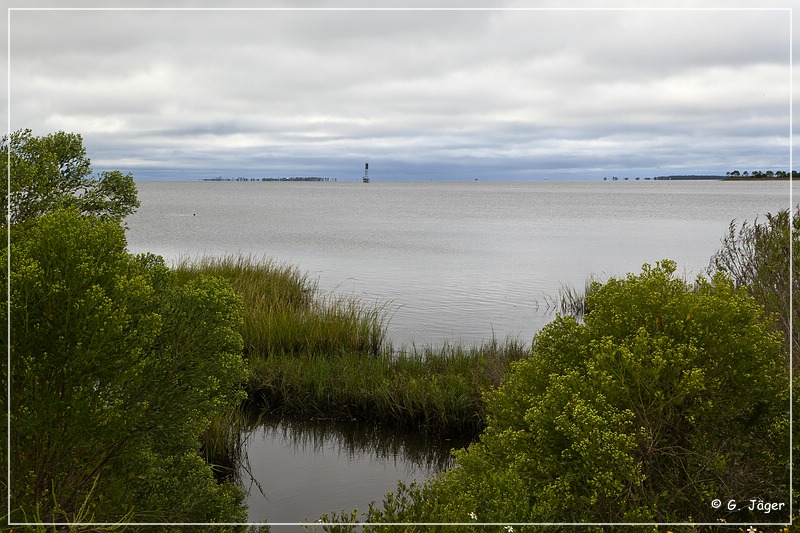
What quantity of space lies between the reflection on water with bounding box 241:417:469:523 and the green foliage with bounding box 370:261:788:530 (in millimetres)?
4338

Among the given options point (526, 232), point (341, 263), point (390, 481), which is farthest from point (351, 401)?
point (526, 232)

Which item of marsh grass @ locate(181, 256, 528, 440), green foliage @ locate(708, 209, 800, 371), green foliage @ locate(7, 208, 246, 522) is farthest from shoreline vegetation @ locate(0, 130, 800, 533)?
marsh grass @ locate(181, 256, 528, 440)

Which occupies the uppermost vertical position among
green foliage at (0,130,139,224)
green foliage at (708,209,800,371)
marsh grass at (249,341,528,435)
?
green foliage at (0,130,139,224)

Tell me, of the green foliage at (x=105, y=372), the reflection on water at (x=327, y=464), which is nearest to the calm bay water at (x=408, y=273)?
the reflection on water at (x=327, y=464)

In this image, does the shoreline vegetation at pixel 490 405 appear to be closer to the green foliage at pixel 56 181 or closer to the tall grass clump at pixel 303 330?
the green foliage at pixel 56 181

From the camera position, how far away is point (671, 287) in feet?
16.9

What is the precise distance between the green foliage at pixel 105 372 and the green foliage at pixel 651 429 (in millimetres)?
1820

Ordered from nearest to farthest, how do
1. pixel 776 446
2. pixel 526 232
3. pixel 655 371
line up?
pixel 655 371 → pixel 776 446 → pixel 526 232

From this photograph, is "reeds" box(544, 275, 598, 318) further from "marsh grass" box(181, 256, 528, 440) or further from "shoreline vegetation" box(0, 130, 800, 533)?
"shoreline vegetation" box(0, 130, 800, 533)

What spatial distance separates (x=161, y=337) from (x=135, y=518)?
137 centimetres

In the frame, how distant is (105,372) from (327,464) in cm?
571

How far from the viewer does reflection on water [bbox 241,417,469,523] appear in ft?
29.0

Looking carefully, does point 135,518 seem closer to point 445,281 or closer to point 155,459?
point 155,459

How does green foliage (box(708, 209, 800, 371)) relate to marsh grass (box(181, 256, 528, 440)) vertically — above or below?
above
